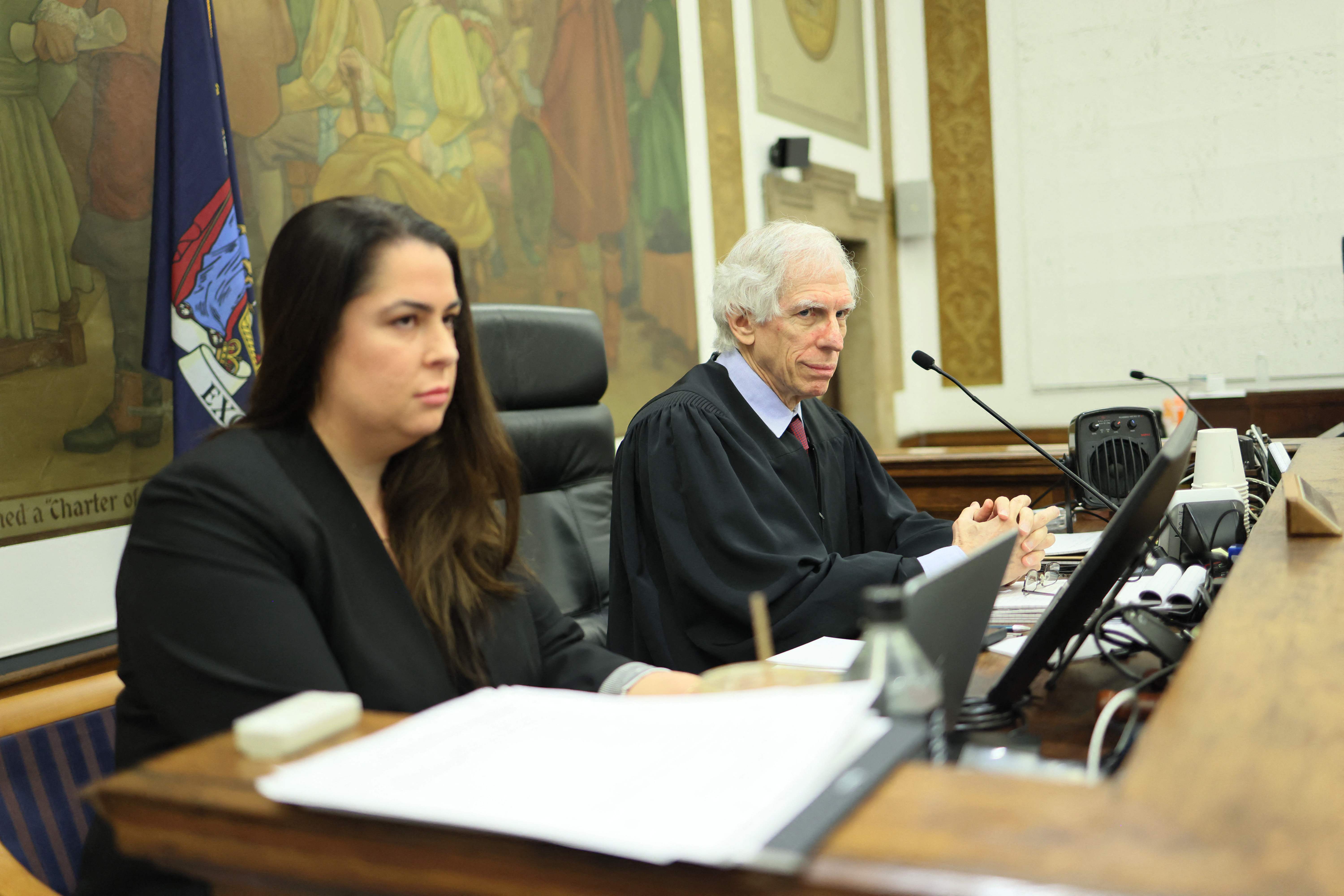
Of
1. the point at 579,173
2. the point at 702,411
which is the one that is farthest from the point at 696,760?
the point at 579,173

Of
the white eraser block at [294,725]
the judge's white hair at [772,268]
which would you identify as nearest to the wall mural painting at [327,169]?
the judge's white hair at [772,268]

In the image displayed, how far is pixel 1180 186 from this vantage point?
8.01m

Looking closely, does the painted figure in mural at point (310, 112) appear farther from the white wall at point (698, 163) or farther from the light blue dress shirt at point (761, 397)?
the white wall at point (698, 163)

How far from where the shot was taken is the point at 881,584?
2.00 metres

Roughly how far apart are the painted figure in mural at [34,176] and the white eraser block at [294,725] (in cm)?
220

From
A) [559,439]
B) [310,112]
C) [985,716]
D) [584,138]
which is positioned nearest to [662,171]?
[584,138]

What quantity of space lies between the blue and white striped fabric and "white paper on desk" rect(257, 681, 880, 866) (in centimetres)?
82

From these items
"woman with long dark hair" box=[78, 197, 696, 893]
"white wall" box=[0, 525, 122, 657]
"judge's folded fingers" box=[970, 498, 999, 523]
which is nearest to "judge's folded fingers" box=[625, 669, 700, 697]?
"woman with long dark hair" box=[78, 197, 696, 893]

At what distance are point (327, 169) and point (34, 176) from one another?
110cm

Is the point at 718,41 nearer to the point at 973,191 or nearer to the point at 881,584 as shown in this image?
the point at 973,191

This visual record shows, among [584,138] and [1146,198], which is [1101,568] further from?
[1146,198]

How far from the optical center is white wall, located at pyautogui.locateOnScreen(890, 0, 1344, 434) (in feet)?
25.1

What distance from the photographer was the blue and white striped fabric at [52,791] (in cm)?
134

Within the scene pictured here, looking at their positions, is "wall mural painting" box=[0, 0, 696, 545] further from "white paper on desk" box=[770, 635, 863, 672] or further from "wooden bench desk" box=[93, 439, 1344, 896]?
"wooden bench desk" box=[93, 439, 1344, 896]
